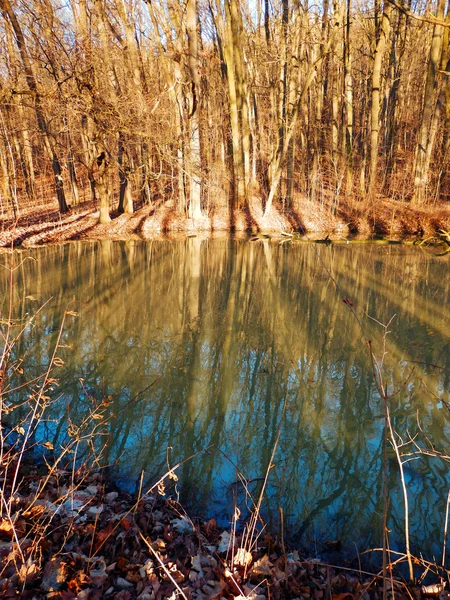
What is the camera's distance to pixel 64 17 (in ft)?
68.3

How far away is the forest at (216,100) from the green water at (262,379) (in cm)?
787

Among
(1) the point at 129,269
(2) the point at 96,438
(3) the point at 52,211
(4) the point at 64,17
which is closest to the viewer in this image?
(2) the point at 96,438

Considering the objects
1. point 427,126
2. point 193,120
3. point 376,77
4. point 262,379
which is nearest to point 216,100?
point 193,120

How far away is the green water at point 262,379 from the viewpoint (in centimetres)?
366

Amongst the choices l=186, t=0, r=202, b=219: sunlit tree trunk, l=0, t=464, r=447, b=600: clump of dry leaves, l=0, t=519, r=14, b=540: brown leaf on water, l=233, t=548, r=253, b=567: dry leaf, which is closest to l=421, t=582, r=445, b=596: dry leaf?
l=0, t=464, r=447, b=600: clump of dry leaves

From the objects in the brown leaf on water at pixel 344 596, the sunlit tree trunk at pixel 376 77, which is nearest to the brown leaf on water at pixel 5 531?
the brown leaf on water at pixel 344 596

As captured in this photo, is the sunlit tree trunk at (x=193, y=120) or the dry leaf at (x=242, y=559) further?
the sunlit tree trunk at (x=193, y=120)

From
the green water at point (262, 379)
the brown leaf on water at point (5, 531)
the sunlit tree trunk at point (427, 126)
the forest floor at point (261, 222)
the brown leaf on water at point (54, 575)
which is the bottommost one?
the green water at point (262, 379)

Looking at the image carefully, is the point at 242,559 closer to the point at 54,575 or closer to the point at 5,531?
the point at 54,575

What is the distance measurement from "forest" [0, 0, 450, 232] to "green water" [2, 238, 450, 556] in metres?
7.87

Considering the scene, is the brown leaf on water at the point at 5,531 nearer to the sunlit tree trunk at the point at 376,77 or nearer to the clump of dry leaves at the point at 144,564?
the clump of dry leaves at the point at 144,564

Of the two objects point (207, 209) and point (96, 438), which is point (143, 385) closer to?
point (96, 438)

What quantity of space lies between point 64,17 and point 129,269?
16.2 metres

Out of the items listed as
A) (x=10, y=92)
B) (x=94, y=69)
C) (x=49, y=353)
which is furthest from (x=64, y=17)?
(x=49, y=353)
